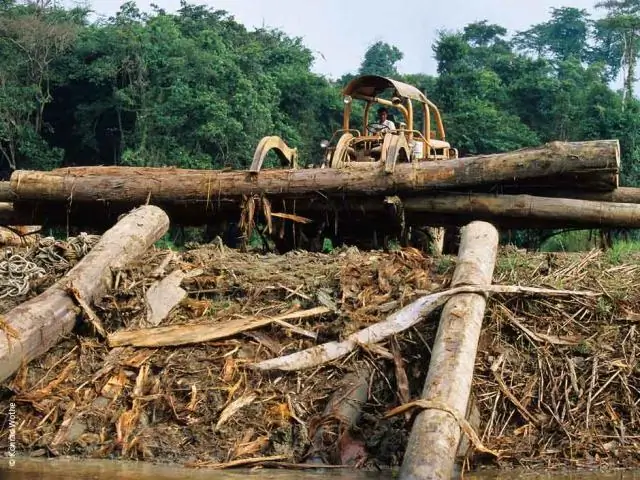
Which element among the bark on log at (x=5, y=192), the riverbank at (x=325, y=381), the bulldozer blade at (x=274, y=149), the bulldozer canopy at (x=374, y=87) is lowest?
the riverbank at (x=325, y=381)

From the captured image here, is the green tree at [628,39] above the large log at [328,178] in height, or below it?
above

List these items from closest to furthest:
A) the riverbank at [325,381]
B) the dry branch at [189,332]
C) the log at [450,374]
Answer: the log at [450,374] < the riverbank at [325,381] < the dry branch at [189,332]

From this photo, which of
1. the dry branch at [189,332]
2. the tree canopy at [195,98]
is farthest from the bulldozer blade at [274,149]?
the tree canopy at [195,98]

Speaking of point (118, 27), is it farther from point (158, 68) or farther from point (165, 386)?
Answer: point (165, 386)

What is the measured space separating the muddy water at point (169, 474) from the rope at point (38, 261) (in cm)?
242

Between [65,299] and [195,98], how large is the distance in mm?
22308

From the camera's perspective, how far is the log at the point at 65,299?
6.61 m

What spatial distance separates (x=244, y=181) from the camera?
11023 mm

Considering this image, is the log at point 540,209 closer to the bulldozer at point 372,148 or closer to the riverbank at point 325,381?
the bulldozer at point 372,148

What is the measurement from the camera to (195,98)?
29.0 meters

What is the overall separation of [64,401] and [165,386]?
0.70m

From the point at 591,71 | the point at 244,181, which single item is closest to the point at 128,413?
the point at 244,181

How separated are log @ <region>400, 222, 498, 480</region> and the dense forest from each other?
2150cm

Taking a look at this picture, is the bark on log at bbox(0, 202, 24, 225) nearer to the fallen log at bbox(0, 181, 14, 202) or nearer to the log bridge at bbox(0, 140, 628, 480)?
the log bridge at bbox(0, 140, 628, 480)
